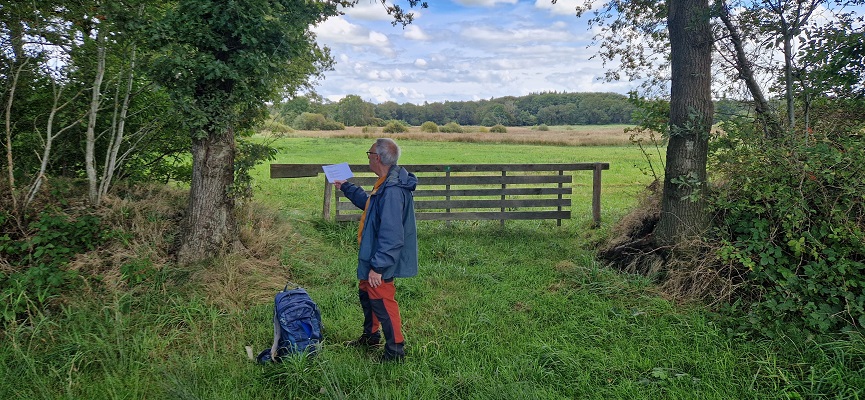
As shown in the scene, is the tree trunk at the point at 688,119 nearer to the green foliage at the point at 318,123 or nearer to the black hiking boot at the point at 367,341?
the black hiking boot at the point at 367,341

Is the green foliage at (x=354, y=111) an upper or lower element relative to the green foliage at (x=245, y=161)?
upper

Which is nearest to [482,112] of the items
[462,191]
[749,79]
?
[462,191]

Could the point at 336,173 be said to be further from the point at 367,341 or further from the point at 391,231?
the point at 367,341

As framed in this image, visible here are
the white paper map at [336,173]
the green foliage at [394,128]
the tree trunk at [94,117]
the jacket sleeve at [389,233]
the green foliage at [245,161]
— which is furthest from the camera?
the green foliage at [394,128]

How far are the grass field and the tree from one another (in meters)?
0.50

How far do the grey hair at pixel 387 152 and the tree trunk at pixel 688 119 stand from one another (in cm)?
347

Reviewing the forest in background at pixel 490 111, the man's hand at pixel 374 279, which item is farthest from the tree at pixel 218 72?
the forest in background at pixel 490 111

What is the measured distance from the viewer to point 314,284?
553 centimetres

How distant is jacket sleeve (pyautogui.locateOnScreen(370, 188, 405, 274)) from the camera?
345cm

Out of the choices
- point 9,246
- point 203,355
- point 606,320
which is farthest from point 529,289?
point 9,246

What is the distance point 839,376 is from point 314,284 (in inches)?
192

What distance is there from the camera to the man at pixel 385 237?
137 inches

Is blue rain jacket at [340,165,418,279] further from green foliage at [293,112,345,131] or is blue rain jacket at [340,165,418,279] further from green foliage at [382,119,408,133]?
green foliage at [293,112,345,131]

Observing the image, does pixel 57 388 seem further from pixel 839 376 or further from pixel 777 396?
pixel 839 376
